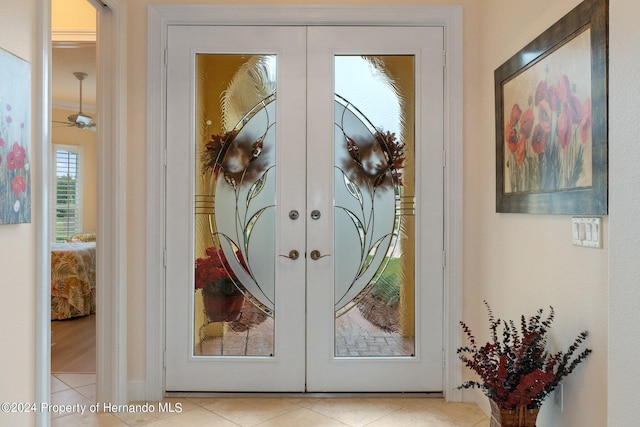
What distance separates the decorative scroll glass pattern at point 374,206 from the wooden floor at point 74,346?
199 centimetres

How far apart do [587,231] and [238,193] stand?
1.82m

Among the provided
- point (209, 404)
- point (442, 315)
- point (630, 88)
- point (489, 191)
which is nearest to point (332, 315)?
point (442, 315)

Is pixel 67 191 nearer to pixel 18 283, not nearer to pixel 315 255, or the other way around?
pixel 315 255

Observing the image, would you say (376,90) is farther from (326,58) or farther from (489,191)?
(489,191)

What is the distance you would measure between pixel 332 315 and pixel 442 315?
2.15 feet

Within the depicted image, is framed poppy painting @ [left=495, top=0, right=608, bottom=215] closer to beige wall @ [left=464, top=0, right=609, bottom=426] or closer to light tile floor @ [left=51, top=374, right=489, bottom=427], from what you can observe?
beige wall @ [left=464, top=0, right=609, bottom=426]

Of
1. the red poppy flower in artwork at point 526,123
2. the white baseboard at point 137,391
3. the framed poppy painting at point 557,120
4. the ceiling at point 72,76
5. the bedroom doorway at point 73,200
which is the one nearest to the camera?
the framed poppy painting at point 557,120

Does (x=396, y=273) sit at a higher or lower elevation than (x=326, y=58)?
lower

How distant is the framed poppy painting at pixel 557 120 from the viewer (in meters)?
1.53

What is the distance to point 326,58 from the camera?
8.80ft

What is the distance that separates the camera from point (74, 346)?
378 cm

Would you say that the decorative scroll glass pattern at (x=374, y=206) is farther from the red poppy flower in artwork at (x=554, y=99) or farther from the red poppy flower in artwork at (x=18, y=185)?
the red poppy flower in artwork at (x=18, y=185)

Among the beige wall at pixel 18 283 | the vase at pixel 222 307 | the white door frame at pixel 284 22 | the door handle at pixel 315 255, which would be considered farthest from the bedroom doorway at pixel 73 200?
the door handle at pixel 315 255

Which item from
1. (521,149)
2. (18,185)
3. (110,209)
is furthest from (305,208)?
(18,185)
